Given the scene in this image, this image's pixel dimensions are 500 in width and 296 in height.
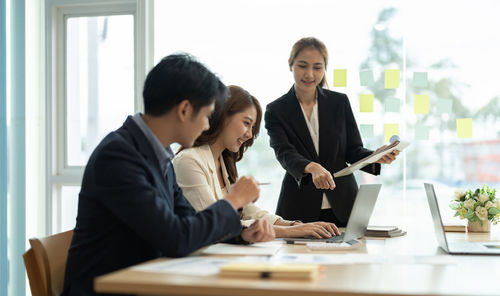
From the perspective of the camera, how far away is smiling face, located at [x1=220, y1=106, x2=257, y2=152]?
7.47ft

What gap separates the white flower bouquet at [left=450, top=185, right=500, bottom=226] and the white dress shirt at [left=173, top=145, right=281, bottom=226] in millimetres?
954

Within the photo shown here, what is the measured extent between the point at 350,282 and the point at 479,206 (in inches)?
56.7

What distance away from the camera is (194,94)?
153 centimetres

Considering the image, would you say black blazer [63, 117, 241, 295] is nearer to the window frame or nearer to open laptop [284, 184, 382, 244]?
open laptop [284, 184, 382, 244]

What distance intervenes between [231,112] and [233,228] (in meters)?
0.87

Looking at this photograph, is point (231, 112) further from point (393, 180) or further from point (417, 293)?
point (393, 180)

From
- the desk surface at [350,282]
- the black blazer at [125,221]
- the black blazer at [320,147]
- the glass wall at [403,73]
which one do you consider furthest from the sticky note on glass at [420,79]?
the black blazer at [125,221]

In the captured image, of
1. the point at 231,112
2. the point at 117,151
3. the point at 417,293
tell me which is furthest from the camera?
the point at 231,112

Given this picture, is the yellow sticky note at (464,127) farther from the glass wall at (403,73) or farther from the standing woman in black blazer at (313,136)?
the standing woman in black blazer at (313,136)

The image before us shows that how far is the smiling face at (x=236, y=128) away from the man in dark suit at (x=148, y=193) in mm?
647

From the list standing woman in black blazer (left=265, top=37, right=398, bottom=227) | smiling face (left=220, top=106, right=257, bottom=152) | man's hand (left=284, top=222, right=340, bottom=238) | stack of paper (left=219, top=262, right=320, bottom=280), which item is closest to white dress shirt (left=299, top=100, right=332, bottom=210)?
standing woman in black blazer (left=265, top=37, right=398, bottom=227)

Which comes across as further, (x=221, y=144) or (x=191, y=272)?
(x=221, y=144)

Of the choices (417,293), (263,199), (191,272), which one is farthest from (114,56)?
(417,293)

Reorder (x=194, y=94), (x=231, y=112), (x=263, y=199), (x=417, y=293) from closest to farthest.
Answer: (x=417, y=293)
(x=194, y=94)
(x=231, y=112)
(x=263, y=199)
